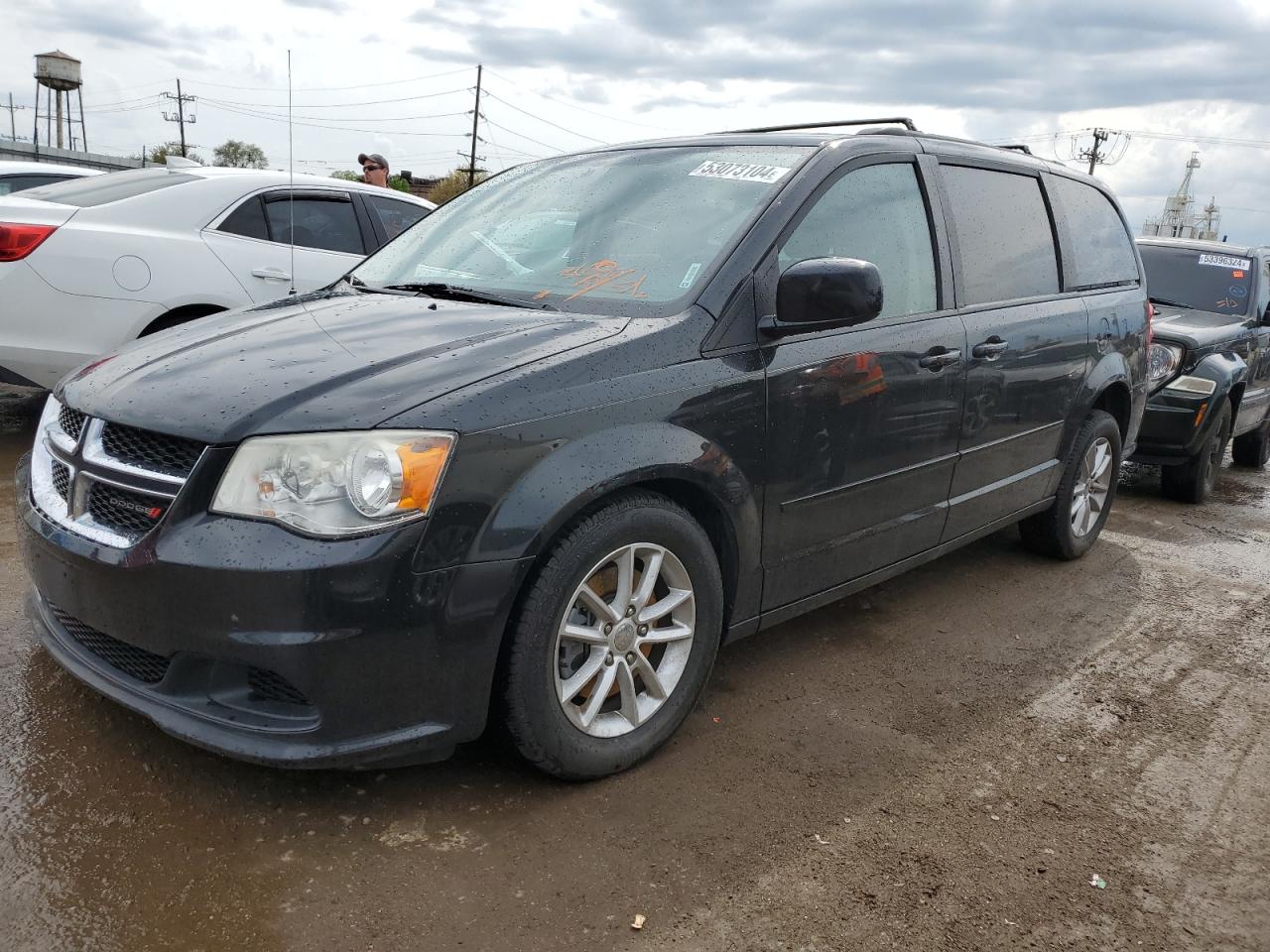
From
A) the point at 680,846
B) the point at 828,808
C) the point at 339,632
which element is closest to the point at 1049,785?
the point at 828,808

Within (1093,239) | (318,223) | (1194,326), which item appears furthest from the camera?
(1194,326)

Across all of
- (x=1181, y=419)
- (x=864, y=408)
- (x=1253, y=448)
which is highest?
(x=864, y=408)

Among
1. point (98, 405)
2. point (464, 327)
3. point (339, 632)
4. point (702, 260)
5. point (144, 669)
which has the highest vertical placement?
point (702, 260)

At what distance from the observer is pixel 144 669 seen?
8.00ft

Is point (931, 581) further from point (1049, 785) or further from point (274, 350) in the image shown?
point (274, 350)

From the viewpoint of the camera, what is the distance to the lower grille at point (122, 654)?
2.41 metres

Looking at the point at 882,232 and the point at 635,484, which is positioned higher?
the point at 882,232

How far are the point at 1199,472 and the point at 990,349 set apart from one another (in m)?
3.78

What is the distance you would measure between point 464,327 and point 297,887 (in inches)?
56.4

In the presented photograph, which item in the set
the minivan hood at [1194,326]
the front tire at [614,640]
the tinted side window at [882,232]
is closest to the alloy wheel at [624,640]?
the front tire at [614,640]

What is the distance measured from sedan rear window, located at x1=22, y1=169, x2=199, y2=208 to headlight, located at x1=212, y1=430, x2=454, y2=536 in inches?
159

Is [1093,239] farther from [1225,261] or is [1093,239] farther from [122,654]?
[122,654]

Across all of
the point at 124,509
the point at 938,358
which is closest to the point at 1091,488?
the point at 938,358

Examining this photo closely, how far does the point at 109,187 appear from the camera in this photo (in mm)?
5824
